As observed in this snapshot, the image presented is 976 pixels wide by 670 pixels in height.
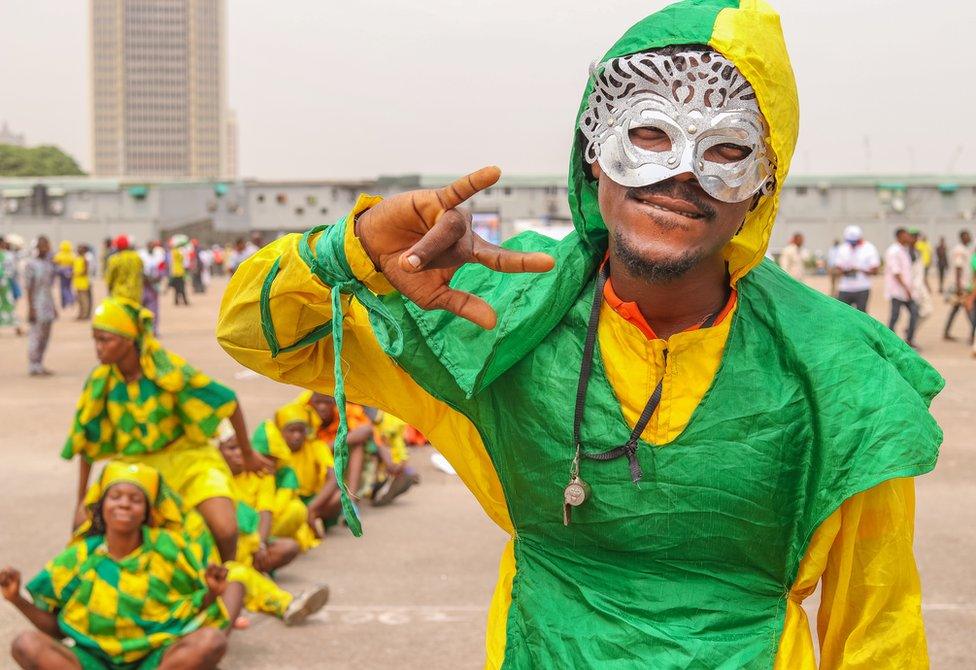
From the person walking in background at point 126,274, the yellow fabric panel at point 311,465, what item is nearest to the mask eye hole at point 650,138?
the yellow fabric panel at point 311,465

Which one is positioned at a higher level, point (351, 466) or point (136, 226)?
point (351, 466)

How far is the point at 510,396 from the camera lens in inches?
95.7

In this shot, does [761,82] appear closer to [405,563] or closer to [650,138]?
[650,138]

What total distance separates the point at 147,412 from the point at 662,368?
4283 mm

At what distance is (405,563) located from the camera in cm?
719

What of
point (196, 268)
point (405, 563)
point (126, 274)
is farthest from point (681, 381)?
point (196, 268)

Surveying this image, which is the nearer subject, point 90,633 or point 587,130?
point 587,130

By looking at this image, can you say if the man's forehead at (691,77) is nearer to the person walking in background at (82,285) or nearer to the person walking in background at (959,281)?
the person walking in background at (959,281)

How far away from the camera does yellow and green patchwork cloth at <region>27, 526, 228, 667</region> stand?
522cm

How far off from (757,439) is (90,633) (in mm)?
3715

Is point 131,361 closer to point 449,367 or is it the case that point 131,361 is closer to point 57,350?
point 449,367

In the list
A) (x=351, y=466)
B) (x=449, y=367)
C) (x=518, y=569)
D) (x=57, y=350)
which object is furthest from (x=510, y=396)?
(x=57, y=350)

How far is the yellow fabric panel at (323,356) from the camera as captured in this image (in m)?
2.31

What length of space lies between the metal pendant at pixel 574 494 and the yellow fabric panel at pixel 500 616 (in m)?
0.25
